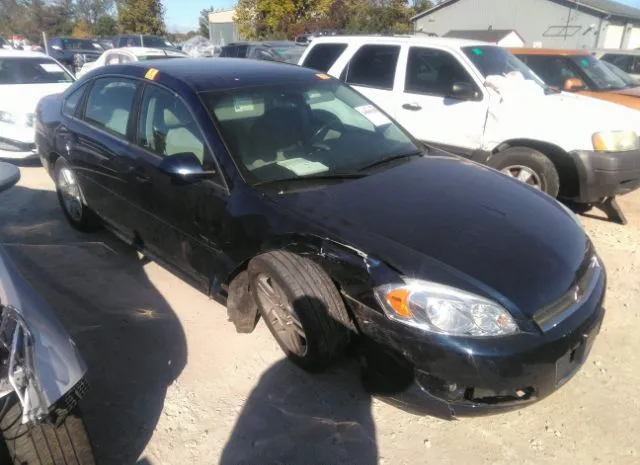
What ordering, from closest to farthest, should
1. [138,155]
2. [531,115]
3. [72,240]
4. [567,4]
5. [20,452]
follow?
[20,452], [138,155], [72,240], [531,115], [567,4]

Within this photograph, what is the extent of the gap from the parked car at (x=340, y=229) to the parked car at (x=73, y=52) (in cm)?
1506

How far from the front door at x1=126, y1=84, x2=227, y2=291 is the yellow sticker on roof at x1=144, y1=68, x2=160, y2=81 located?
65 millimetres

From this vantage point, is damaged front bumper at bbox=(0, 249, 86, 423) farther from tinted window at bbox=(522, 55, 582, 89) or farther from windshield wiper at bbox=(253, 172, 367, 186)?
tinted window at bbox=(522, 55, 582, 89)

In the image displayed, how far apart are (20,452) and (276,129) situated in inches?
83.3

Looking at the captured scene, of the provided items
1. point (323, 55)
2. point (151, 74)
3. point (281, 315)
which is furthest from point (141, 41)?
point (281, 315)

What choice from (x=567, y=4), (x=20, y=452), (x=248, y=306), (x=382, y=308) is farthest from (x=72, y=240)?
(x=567, y=4)

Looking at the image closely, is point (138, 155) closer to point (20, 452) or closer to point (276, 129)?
point (276, 129)

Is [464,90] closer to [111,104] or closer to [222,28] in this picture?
[111,104]

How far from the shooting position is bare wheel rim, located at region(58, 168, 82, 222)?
4.44 m

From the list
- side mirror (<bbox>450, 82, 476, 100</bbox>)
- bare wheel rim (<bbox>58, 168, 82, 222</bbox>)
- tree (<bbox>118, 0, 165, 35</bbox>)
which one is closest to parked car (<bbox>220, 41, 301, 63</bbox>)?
side mirror (<bbox>450, 82, 476, 100</bbox>)

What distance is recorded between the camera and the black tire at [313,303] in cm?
243

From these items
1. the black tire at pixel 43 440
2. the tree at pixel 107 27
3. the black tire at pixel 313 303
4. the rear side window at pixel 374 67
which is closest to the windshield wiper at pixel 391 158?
the black tire at pixel 313 303

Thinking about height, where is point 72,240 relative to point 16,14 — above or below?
below

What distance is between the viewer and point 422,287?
7.14 ft
